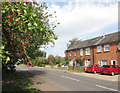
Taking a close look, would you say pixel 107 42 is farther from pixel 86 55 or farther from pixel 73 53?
pixel 73 53

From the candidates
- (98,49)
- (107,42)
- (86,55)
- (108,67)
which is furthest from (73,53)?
(108,67)

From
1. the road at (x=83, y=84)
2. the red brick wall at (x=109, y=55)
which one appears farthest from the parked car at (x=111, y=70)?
the road at (x=83, y=84)

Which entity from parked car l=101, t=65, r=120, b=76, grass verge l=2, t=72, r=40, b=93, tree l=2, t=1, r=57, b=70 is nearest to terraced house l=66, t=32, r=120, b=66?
parked car l=101, t=65, r=120, b=76

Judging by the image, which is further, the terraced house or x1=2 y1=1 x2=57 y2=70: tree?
the terraced house

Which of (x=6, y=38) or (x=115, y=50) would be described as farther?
→ (x=115, y=50)

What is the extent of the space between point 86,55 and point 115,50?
7869mm

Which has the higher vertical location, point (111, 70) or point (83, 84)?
point (111, 70)

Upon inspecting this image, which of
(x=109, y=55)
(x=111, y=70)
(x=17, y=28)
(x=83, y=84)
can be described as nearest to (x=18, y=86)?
(x=83, y=84)

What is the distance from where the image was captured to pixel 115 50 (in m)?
21.5

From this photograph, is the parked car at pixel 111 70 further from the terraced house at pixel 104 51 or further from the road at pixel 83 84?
the road at pixel 83 84

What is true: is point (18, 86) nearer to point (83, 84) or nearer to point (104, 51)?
point (83, 84)

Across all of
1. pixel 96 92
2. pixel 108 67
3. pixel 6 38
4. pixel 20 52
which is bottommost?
pixel 96 92

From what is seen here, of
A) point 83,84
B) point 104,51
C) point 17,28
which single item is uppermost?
point 104,51

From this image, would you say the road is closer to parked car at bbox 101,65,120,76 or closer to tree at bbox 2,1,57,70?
parked car at bbox 101,65,120,76
